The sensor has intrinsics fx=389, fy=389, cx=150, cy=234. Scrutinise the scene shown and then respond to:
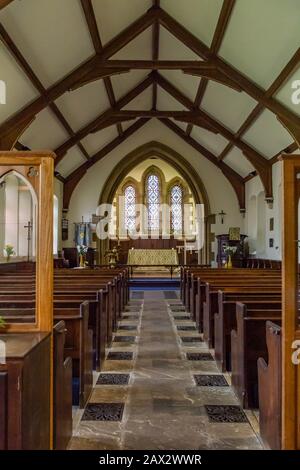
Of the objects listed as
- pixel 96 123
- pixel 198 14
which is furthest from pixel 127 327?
pixel 96 123

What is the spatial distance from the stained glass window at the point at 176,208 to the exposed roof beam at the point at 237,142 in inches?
252

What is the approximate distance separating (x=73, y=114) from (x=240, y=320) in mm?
8293

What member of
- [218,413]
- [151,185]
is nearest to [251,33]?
[218,413]

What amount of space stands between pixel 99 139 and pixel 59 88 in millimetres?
4690

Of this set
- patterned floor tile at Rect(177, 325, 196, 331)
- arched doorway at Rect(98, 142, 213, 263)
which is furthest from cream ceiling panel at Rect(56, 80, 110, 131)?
patterned floor tile at Rect(177, 325, 196, 331)

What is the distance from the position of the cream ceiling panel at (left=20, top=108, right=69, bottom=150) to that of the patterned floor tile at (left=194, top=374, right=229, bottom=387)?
7229 millimetres

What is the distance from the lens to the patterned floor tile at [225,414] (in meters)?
2.58

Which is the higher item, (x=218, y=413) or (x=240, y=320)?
(x=240, y=320)

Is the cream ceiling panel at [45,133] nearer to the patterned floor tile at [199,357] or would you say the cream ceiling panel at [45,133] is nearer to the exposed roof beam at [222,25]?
the exposed roof beam at [222,25]

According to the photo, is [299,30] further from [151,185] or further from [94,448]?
[151,185]

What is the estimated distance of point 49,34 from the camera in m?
6.61

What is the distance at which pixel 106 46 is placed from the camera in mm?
7883

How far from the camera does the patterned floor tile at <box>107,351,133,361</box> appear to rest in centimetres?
404

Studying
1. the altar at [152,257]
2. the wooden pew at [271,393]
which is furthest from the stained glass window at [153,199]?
the wooden pew at [271,393]
